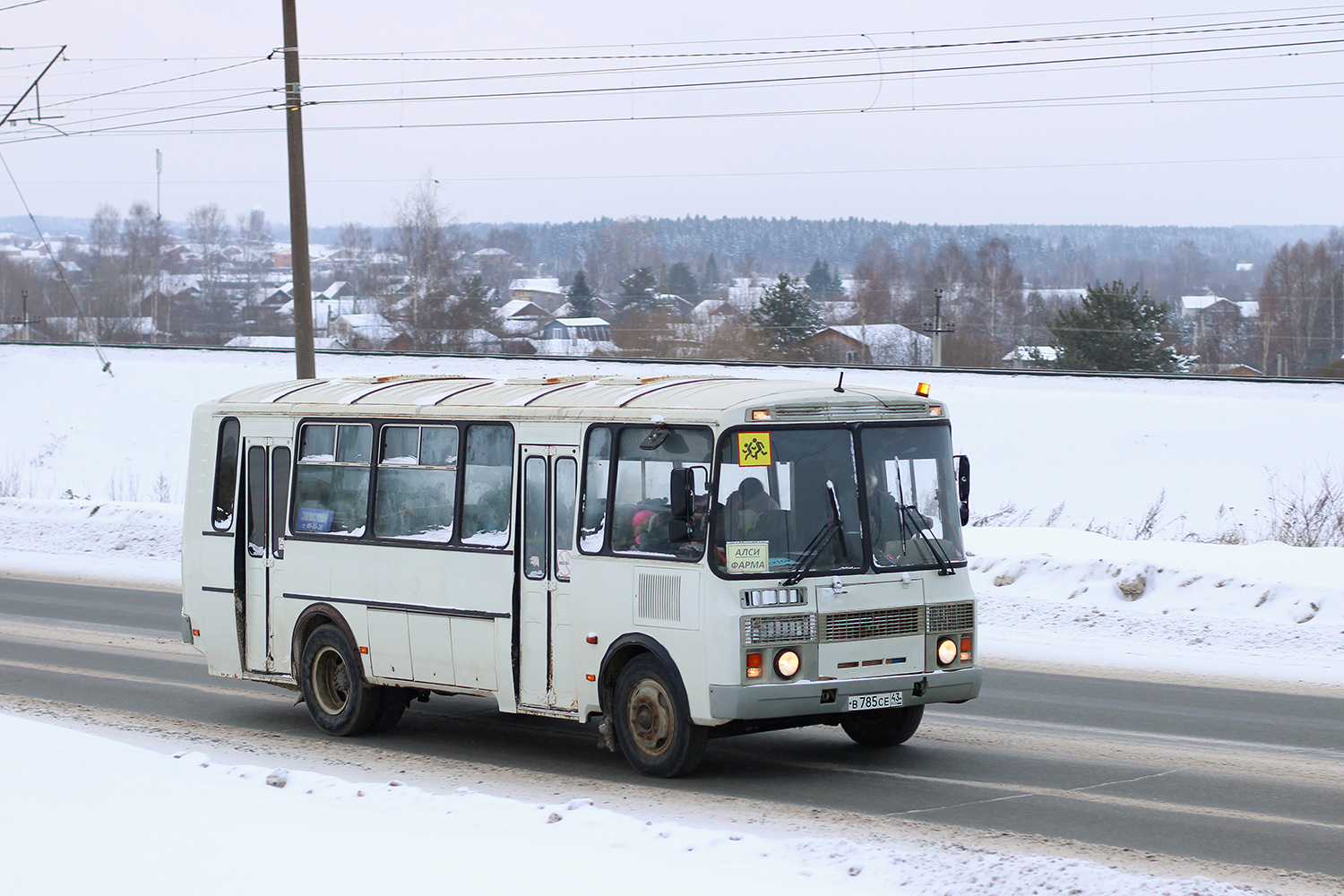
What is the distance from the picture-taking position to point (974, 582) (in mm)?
17109

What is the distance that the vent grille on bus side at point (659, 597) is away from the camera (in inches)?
345

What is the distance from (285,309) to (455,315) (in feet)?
221

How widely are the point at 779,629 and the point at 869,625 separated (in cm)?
64

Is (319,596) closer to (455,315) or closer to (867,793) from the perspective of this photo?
(867,793)

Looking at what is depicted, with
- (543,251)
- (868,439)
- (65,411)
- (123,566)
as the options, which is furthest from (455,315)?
(543,251)

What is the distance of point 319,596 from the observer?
36.5ft

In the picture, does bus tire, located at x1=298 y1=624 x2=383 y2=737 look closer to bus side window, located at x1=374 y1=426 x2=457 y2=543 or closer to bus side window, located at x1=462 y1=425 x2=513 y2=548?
bus side window, located at x1=374 y1=426 x2=457 y2=543

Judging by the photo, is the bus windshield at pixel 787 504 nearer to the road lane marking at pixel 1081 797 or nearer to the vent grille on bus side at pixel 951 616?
the vent grille on bus side at pixel 951 616

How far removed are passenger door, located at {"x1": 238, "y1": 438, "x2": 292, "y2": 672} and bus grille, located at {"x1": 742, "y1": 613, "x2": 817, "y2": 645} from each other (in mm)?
4578

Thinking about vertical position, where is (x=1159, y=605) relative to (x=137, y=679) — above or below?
above

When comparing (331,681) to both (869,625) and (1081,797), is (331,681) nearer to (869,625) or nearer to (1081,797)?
(869,625)

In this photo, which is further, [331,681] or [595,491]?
[331,681]

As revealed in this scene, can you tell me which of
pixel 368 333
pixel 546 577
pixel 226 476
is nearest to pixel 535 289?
pixel 368 333

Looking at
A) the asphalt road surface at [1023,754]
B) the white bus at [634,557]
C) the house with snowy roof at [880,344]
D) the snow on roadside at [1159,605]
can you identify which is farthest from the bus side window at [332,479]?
the house with snowy roof at [880,344]
